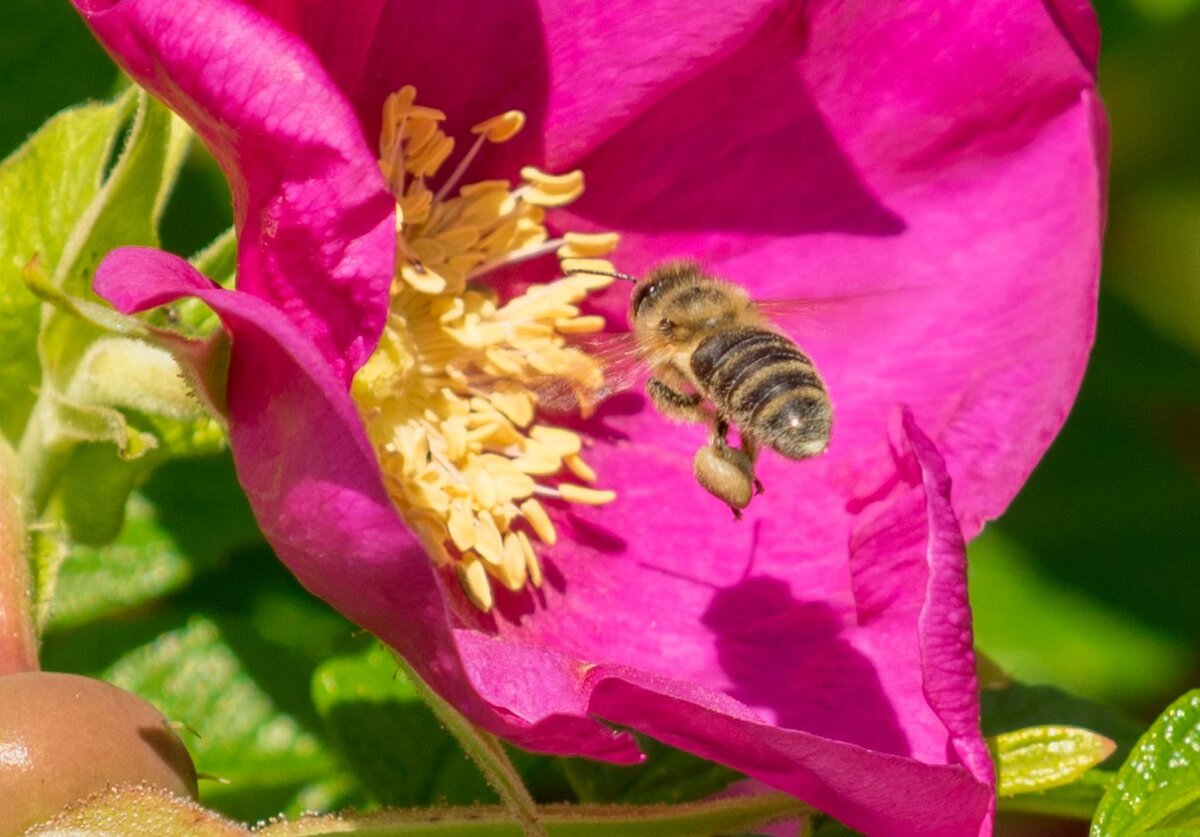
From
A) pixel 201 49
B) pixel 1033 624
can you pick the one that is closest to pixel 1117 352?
pixel 1033 624

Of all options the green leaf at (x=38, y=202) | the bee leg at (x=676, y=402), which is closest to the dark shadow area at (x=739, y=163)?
the bee leg at (x=676, y=402)

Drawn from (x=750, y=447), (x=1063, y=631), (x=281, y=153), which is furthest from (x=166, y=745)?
(x=1063, y=631)

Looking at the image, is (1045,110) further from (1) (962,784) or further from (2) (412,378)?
(1) (962,784)

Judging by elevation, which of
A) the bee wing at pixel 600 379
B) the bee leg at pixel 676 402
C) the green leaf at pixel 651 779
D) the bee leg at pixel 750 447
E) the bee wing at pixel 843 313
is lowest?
the green leaf at pixel 651 779

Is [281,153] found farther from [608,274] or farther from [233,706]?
[233,706]

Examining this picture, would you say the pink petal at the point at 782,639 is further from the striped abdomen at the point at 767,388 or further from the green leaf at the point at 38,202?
the green leaf at the point at 38,202

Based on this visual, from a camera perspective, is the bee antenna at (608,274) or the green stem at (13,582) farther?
the bee antenna at (608,274)
